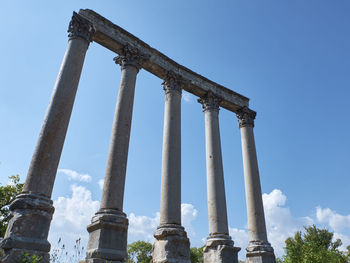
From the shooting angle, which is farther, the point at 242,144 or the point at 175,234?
the point at 242,144

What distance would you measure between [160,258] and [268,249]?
13563 mm

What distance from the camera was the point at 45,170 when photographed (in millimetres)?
17219

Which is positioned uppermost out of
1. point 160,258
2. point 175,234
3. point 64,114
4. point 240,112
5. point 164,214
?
point 240,112

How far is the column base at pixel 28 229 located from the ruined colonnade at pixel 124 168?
0.15 ft

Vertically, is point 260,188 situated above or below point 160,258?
above

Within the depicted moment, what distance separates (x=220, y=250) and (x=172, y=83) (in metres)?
17.7

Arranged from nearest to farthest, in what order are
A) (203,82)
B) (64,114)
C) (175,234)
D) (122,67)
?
(64,114) < (175,234) < (122,67) < (203,82)

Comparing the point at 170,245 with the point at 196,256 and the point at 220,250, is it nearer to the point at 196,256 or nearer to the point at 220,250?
the point at 220,250

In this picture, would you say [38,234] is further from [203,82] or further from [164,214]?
[203,82]

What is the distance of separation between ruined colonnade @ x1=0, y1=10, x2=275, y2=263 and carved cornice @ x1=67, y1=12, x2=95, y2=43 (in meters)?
0.08

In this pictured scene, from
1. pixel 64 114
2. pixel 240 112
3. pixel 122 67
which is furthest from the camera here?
pixel 240 112

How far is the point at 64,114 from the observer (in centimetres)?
1959

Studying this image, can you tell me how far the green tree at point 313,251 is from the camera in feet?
186

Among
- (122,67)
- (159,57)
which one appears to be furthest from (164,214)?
(159,57)
